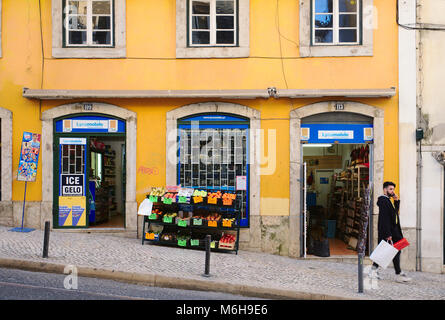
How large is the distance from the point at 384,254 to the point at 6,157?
8.96m

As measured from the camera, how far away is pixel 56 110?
11359 mm

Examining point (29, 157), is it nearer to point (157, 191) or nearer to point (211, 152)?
point (157, 191)

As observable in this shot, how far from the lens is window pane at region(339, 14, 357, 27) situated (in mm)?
11391

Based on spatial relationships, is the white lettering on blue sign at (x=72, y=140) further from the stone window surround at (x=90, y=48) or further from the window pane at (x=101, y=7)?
the window pane at (x=101, y=7)

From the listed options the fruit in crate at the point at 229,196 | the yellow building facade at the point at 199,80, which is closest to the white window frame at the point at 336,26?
the yellow building facade at the point at 199,80

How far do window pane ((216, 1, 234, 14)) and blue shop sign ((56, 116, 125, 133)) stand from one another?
12.2ft

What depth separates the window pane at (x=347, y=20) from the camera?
11391 millimetres

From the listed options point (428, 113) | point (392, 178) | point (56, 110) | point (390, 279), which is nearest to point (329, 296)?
point (390, 279)

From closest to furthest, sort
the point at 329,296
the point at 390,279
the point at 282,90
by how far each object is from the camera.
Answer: the point at 329,296
the point at 390,279
the point at 282,90

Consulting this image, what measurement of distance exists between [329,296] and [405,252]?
14.3ft

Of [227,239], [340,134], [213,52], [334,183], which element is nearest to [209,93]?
[213,52]

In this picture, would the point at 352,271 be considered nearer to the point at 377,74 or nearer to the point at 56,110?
the point at 377,74

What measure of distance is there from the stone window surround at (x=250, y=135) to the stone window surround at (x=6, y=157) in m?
3.88

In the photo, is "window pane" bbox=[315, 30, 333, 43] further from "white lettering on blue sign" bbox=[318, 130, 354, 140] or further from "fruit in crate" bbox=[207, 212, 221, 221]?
"fruit in crate" bbox=[207, 212, 221, 221]
